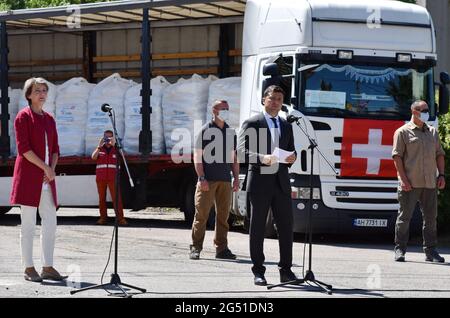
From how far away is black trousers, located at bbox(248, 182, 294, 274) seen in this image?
11016 millimetres

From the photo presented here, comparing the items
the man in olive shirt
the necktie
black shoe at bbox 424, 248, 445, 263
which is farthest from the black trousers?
black shoe at bbox 424, 248, 445, 263

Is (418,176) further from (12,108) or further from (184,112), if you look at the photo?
(12,108)

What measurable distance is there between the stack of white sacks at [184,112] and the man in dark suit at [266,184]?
310 inches

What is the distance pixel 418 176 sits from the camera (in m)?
14.0

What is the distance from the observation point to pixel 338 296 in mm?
10320

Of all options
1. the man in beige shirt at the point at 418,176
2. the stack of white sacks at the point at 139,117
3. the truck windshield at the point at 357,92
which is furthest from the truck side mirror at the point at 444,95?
the stack of white sacks at the point at 139,117

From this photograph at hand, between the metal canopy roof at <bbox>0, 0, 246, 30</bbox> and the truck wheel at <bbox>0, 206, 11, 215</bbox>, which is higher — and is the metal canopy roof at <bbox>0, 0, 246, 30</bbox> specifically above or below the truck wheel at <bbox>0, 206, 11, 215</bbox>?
above

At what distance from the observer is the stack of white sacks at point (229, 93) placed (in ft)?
60.1

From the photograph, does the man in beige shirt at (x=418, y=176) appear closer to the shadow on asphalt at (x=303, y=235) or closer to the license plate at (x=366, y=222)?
the shadow on asphalt at (x=303, y=235)

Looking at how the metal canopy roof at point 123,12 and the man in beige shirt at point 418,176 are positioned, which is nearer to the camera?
the man in beige shirt at point 418,176

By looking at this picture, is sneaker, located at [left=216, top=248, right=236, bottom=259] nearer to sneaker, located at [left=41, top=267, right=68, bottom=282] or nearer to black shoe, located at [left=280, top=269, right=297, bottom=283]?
black shoe, located at [left=280, top=269, right=297, bottom=283]

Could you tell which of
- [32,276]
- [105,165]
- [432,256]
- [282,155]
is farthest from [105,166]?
[282,155]

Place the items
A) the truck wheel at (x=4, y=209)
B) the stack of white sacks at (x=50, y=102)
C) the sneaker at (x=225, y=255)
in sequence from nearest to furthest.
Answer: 1. the sneaker at (x=225, y=255)
2. the stack of white sacks at (x=50, y=102)
3. the truck wheel at (x=4, y=209)

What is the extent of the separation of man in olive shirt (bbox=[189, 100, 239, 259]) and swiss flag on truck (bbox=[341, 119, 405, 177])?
287 centimetres
